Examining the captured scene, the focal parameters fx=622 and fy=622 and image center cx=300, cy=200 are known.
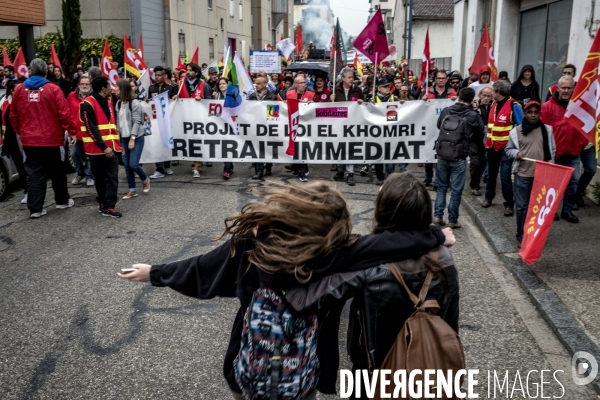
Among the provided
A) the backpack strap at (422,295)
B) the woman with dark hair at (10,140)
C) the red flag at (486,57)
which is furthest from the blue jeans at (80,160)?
the backpack strap at (422,295)

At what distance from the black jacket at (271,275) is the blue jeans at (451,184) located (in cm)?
564

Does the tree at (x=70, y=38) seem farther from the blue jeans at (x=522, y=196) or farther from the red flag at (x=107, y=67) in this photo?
the blue jeans at (x=522, y=196)

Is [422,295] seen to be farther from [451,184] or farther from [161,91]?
[161,91]

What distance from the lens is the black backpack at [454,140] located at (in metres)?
7.79

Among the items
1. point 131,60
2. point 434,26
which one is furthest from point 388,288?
point 434,26

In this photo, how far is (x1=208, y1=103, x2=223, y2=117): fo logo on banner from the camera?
11.4m

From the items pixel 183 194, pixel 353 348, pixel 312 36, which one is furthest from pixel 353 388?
pixel 312 36

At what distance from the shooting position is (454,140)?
779 cm

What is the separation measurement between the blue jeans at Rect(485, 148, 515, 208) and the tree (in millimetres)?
18716

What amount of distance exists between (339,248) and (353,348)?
1.69 ft

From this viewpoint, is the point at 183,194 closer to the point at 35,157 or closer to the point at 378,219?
the point at 35,157

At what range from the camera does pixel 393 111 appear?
11.0 meters

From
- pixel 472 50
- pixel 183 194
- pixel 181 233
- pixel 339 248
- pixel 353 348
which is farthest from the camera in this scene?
pixel 472 50

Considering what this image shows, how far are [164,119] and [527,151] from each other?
21.8 feet
